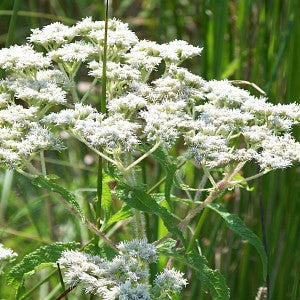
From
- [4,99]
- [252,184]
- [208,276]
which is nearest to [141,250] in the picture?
[208,276]

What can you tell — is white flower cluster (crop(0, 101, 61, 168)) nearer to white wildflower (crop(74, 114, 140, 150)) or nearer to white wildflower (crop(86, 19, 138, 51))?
white wildflower (crop(74, 114, 140, 150))

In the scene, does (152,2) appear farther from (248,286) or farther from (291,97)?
(248,286)

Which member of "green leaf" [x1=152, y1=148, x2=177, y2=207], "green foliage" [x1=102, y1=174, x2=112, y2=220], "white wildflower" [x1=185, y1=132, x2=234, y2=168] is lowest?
"green foliage" [x1=102, y1=174, x2=112, y2=220]

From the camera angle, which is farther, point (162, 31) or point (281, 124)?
point (162, 31)

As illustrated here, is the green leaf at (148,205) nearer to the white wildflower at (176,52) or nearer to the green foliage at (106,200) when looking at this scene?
the green foliage at (106,200)

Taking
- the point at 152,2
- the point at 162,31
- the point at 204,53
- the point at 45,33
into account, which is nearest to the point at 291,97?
the point at 204,53

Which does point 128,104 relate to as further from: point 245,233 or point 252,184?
point 252,184

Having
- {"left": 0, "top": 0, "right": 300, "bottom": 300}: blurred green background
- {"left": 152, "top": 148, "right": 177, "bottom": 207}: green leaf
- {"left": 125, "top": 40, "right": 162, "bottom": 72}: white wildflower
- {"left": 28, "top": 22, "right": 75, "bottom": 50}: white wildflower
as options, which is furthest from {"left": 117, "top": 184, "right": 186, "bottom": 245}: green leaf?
{"left": 0, "top": 0, "right": 300, "bottom": 300}: blurred green background
